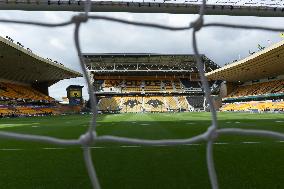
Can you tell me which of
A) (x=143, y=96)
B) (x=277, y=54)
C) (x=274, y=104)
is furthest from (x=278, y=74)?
(x=143, y=96)

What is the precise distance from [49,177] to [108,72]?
48090 millimetres

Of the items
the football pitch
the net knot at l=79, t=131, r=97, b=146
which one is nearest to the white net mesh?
the net knot at l=79, t=131, r=97, b=146

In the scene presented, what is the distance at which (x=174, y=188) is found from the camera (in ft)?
9.40

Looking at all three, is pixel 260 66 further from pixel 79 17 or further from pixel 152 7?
pixel 79 17

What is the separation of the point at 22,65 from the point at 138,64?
23.5m

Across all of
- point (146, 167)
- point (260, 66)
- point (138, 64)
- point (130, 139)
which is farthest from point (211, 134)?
point (138, 64)

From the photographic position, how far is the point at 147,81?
174 ft

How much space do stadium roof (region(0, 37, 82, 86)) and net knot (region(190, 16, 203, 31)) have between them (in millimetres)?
22753

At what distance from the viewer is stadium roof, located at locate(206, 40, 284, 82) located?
2649 cm

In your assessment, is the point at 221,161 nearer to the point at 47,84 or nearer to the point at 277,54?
the point at 277,54

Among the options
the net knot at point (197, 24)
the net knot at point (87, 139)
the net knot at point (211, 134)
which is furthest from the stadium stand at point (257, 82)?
the net knot at point (87, 139)

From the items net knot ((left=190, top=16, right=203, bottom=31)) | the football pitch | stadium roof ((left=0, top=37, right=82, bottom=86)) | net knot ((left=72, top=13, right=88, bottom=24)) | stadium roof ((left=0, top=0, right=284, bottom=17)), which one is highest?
stadium roof ((left=0, top=37, right=82, bottom=86))

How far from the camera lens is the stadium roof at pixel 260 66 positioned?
2649 centimetres

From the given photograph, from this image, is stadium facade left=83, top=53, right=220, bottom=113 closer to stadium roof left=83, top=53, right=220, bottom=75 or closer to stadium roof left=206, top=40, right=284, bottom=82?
stadium roof left=83, top=53, right=220, bottom=75
